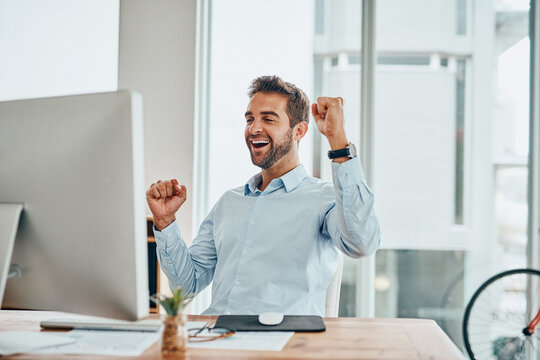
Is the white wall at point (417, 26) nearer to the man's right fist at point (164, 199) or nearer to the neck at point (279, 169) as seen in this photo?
the neck at point (279, 169)

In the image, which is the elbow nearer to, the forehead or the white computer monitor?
the forehead

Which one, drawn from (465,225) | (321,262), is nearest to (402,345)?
(321,262)

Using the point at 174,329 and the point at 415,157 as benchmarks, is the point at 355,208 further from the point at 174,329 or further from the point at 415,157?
the point at 415,157

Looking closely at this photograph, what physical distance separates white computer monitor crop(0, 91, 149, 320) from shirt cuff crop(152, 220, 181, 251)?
63 centimetres

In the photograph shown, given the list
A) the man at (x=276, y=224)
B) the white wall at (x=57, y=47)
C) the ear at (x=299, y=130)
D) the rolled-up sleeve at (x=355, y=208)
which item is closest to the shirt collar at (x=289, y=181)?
the man at (x=276, y=224)

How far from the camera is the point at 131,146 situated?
90cm

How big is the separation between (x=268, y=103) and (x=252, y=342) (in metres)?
1.03

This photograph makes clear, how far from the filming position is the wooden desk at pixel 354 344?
103 cm

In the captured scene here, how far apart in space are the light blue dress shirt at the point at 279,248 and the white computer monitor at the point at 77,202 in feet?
2.15

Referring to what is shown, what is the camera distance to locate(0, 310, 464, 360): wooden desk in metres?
1.03

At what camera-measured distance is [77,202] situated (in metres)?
0.94

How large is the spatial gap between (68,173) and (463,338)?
2556 mm

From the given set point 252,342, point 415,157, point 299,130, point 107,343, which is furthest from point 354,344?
point 415,157

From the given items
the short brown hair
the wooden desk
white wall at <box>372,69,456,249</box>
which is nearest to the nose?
the short brown hair
